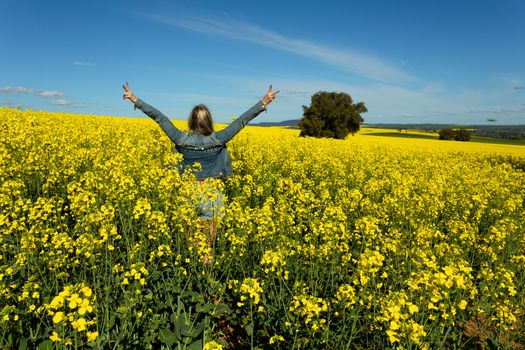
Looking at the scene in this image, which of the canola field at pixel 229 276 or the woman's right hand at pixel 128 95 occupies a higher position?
the woman's right hand at pixel 128 95

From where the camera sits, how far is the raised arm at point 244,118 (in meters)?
4.76

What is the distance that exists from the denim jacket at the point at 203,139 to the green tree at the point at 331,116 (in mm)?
35030

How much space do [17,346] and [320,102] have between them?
4127 centimetres

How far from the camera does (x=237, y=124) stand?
4773 millimetres

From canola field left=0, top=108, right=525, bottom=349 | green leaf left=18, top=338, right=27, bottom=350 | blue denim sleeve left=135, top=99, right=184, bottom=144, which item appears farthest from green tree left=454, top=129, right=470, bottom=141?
green leaf left=18, top=338, right=27, bottom=350

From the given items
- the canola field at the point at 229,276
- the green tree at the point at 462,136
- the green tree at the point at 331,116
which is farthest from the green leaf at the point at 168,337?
the green tree at the point at 462,136

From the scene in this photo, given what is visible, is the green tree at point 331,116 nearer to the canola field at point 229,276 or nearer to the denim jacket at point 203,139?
the canola field at point 229,276

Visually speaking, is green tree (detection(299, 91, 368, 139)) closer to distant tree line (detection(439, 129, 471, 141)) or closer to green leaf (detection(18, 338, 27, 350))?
distant tree line (detection(439, 129, 471, 141))

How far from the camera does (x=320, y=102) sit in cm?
4103

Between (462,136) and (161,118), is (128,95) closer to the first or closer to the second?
(161,118)

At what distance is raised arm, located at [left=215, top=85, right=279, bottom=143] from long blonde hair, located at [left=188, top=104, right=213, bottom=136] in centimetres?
20

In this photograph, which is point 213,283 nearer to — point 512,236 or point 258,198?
point 258,198

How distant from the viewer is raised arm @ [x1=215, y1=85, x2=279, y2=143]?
476 cm

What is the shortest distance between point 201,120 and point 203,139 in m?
0.31
